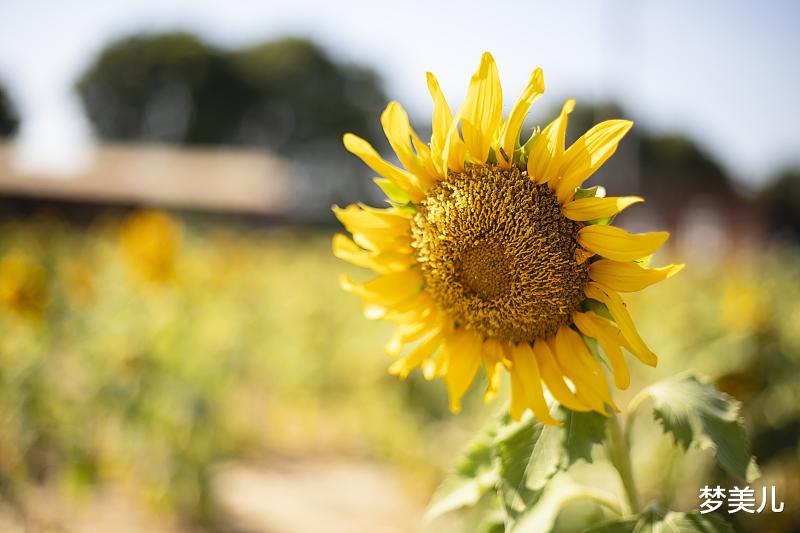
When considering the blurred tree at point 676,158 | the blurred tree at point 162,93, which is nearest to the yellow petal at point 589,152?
the blurred tree at point 162,93

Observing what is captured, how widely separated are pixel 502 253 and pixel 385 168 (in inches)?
11.9

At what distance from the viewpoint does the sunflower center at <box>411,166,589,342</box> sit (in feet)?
3.67

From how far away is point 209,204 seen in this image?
71.2 ft

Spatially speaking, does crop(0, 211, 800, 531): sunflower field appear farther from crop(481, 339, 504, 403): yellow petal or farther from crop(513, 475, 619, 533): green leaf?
crop(481, 339, 504, 403): yellow petal

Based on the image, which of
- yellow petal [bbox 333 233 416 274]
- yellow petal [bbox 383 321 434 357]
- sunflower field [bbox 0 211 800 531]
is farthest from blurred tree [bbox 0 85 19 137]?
yellow petal [bbox 383 321 434 357]

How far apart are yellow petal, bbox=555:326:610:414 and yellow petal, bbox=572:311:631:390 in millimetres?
27

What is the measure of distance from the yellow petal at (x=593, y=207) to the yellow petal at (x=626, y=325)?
0.46 ft

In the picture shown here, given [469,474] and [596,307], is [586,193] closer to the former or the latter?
[596,307]

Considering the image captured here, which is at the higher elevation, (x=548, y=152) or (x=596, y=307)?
(x=548, y=152)

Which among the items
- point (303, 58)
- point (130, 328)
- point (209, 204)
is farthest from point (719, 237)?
point (303, 58)

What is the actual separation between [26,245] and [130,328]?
3.14m

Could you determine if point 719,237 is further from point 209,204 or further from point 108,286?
point 108,286

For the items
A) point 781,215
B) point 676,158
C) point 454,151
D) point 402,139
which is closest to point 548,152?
point 454,151

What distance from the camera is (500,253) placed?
118 centimetres
